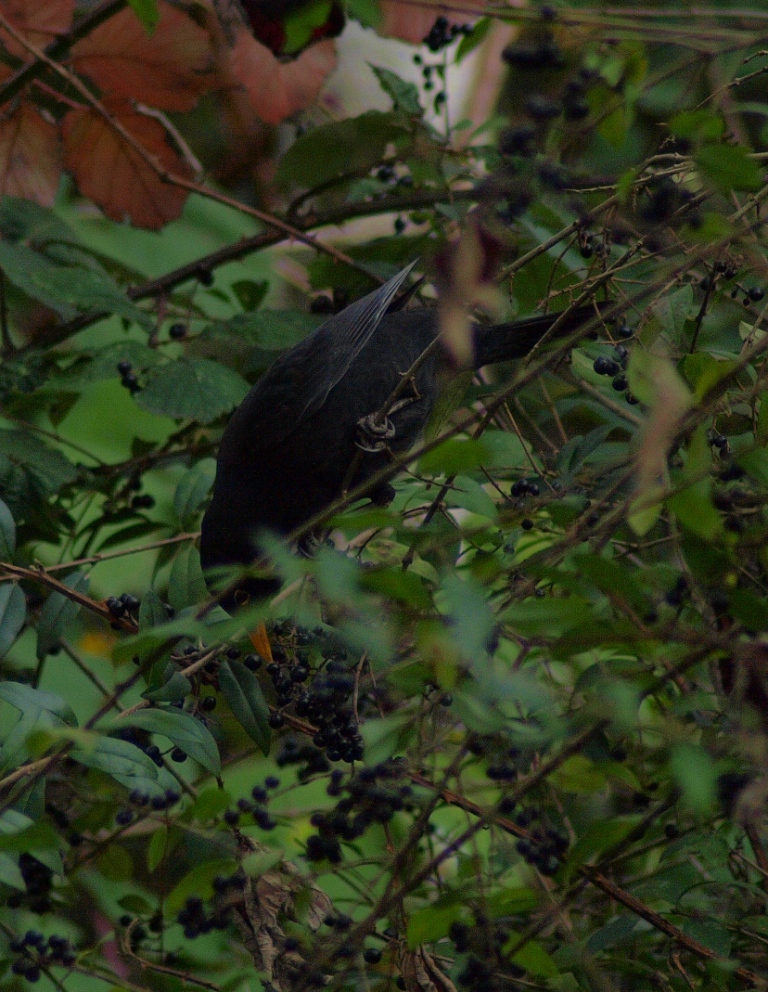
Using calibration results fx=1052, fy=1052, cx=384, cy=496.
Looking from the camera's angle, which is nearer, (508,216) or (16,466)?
(508,216)

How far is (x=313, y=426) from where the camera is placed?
2.92m

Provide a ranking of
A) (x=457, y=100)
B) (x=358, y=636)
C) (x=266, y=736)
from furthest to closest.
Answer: (x=457, y=100), (x=266, y=736), (x=358, y=636)

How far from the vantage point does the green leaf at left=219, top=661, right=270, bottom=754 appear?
191 centimetres

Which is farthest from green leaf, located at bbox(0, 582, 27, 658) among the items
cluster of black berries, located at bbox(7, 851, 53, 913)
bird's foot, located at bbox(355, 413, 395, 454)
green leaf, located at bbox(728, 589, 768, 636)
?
green leaf, located at bbox(728, 589, 768, 636)

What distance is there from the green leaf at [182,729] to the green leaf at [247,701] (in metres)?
0.14

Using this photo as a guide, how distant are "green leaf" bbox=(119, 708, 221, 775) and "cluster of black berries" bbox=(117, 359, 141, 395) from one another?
1.28 meters

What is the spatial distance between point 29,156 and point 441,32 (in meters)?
1.25

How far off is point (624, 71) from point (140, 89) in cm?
211

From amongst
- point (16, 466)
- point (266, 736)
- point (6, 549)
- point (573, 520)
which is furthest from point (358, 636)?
point (16, 466)

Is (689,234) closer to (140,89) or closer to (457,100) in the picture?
(140,89)

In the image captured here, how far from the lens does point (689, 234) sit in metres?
1.21

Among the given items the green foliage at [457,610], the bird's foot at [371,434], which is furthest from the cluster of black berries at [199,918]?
the bird's foot at [371,434]

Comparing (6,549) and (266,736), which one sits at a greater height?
(6,549)

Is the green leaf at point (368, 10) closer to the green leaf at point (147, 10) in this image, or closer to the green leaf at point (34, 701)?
the green leaf at point (147, 10)
